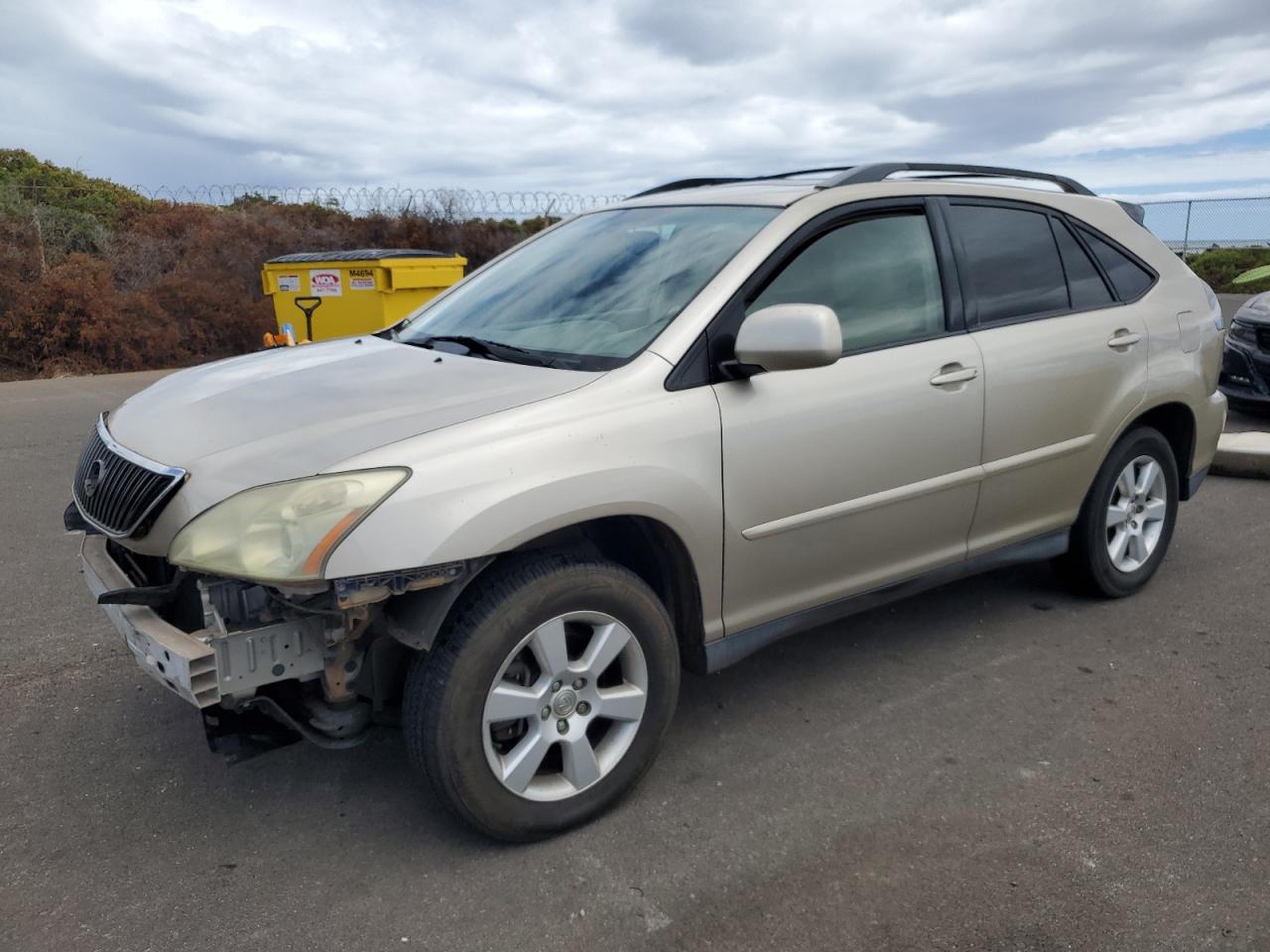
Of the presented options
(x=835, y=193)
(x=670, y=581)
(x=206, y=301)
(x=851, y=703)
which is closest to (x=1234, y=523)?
(x=851, y=703)

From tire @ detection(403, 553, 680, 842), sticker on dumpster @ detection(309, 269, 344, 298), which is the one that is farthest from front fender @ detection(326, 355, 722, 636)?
sticker on dumpster @ detection(309, 269, 344, 298)

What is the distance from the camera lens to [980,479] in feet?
12.1

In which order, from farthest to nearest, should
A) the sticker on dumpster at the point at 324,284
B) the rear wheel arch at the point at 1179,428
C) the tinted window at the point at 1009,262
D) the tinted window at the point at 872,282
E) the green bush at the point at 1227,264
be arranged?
the green bush at the point at 1227,264 → the sticker on dumpster at the point at 324,284 → the rear wheel arch at the point at 1179,428 → the tinted window at the point at 1009,262 → the tinted window at the point at 872,282

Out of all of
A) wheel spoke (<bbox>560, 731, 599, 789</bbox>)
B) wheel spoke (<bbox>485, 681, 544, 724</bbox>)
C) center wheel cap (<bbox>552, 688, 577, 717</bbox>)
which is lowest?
wheel spoke (<bbox>560, 731, 599, 789</bbox>)

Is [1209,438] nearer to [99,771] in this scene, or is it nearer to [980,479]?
[980,479]

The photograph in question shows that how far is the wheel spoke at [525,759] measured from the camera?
2.72 meters

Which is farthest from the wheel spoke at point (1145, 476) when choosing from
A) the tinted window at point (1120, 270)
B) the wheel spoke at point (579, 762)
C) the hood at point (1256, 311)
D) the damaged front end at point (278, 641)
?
the hood at point (1256, 311)

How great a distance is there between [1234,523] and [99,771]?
553 centimetres

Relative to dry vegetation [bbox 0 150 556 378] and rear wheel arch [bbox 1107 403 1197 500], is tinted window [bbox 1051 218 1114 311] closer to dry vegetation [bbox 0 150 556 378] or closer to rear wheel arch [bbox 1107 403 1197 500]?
rear wheel arch [bbox 1107 403 1197 500]

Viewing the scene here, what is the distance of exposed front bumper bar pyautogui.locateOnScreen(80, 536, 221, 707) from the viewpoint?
2408mm

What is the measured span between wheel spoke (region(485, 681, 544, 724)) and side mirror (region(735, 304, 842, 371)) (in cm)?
108

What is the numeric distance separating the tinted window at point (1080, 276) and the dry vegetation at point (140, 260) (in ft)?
39.2

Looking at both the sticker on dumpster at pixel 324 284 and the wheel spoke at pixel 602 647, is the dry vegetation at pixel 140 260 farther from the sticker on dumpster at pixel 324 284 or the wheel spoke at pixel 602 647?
the wheel spoke at pixel 602 647

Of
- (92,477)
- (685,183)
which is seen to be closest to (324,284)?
(685,183)
